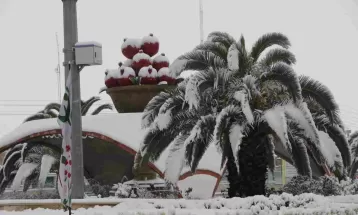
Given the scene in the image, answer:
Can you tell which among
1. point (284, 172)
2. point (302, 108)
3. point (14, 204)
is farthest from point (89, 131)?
point (284, 172)

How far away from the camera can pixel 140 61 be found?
124 ft

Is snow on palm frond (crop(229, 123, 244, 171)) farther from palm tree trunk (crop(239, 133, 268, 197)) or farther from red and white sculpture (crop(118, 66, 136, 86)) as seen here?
red and white sculpture (crop(118, 66, 136, 86))

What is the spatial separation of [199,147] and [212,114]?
101 cm

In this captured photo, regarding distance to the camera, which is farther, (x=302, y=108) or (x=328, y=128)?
(x=328, y=128)

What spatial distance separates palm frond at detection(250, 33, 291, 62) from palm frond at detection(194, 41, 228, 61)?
33.7 inches

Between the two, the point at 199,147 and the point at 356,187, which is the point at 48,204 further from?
the point at 356,187

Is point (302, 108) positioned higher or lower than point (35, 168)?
higher

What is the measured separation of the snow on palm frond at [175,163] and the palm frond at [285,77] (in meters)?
3.06

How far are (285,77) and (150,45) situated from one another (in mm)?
20058

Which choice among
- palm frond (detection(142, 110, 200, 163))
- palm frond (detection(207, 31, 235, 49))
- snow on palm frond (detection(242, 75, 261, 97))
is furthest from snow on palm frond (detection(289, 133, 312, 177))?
palm frond (detection(207, 31, 235, 49))

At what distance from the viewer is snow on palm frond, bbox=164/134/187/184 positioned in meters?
19.7

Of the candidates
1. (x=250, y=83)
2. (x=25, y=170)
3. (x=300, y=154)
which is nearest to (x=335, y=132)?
(x=300, y=154)

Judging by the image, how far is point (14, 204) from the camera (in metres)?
20.0

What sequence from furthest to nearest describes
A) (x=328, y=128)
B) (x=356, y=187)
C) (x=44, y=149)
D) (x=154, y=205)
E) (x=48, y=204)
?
1. (x=44, y=149)
2. (x=356, y=187)
3. (x=328, y=128)
4. (x=48, y=204)
5. (x=154, y=205)
